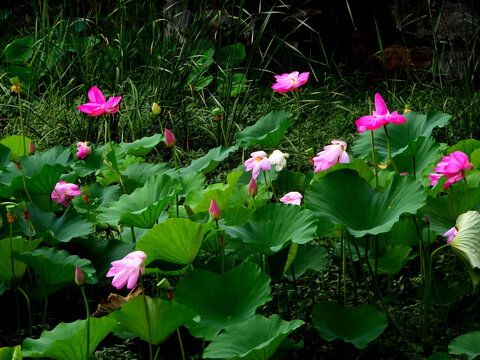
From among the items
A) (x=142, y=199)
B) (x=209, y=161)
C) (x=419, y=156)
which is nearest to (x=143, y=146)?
(x=209, y=161)

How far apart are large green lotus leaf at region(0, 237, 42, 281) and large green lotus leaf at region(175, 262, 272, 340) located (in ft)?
1.63

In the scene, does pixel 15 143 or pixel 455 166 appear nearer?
pixel 455 166

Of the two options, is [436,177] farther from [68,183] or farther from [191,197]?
[68,183]

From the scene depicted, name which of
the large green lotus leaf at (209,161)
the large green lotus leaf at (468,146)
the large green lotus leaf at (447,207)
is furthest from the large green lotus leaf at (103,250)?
the large green lotus leaf at (468,146)

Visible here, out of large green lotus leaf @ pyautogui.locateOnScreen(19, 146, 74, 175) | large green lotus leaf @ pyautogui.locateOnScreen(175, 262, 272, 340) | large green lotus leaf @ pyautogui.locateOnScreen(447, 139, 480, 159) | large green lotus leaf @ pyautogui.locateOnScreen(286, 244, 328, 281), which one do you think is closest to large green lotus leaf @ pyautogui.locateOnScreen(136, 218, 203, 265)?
large green lotus leaf @ pyautogui.locateOnScreen(175, 262, 272, 340)

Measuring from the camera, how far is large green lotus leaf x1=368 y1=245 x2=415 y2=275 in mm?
1499

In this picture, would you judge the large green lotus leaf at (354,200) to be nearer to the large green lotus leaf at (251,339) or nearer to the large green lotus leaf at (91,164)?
the large green lotus leaf at (251,339)

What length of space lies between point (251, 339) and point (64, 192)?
908 mm

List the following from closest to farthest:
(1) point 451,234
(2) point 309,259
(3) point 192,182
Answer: (1) point 451,234, (2) point 309,259, (3) point 192,182

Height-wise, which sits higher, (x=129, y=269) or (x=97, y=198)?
(x=129, y=269)

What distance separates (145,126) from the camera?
3.05 m

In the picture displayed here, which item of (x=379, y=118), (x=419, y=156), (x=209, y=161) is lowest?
(x=209, y=161)

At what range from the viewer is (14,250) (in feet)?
5.15

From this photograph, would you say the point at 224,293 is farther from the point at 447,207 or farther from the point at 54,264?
the point at 447,207
